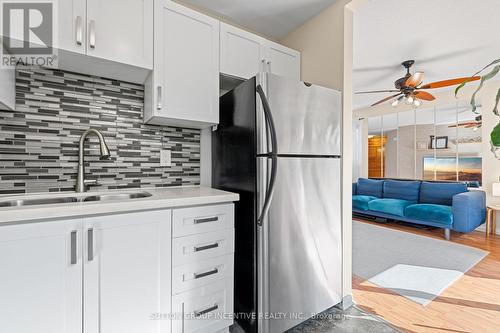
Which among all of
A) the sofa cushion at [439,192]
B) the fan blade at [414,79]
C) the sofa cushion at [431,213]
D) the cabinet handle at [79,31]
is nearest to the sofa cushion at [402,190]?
the sofa cushion at [439,192]

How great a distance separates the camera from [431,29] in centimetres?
255

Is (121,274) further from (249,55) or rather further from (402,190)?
(402,190)

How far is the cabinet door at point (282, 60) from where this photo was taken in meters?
2.15

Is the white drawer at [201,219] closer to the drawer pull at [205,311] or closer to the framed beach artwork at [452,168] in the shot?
the drawer pull at [205,311]

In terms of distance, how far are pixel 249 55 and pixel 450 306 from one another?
8.64ft

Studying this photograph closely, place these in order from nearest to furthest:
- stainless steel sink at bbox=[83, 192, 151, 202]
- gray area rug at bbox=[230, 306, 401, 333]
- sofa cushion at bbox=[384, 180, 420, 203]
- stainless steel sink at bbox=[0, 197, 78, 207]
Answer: stainless steel sink at bbox=[0, 197, 78, 207], stainless steel sink at bbox=[83, 192, 151, 202], gray area rug at bbox=[230, 306, 401, 333], sofa cushion at bbox=[384, 180, 420, 203]

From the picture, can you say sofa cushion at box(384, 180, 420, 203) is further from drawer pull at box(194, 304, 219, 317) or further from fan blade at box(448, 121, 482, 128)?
drawer pull at box(194, 304, 219, 317)

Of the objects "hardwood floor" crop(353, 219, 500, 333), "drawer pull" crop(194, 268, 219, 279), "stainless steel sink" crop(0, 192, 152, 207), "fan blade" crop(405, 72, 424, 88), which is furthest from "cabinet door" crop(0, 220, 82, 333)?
"fan blade" crop(405, 72, 424, 88)

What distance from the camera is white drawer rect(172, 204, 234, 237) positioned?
1382 millimetres

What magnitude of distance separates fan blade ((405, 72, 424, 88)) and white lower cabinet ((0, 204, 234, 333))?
3.14 m

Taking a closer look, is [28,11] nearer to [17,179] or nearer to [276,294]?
[17,179]

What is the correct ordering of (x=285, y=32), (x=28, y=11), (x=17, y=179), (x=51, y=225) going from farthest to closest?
1. (x=285, y=32)
2. (x=17, y=179)
3. (x=28, y=11)
4. (x=51, y=225)

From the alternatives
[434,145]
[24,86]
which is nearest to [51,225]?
[24,86]

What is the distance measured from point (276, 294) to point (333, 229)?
0.62 m
